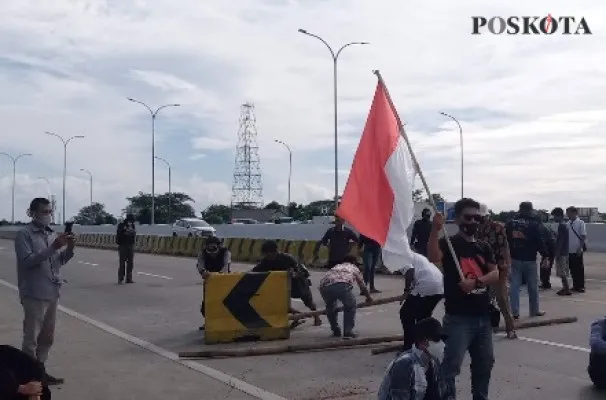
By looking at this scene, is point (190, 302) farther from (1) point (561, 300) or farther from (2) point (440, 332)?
(2) point (440, 332)

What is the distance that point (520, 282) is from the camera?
1252cm

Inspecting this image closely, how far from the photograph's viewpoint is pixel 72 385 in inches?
331

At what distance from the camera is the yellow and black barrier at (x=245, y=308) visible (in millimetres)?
10969

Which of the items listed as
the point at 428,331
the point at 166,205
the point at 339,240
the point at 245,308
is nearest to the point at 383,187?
the point at 428,331

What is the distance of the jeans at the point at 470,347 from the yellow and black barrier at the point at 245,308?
5.18 meters

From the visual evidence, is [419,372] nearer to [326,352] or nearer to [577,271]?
[326,352]

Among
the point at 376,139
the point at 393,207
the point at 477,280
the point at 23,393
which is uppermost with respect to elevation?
Answer: the point at 376,139

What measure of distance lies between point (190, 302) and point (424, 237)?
16.0ft

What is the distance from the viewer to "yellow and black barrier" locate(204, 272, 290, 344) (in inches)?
432

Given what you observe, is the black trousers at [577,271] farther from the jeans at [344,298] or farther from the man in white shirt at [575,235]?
the jeans at [344,298]

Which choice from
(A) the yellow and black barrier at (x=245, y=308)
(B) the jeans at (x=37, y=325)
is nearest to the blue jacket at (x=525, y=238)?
(A) the yellow and black barrier at (x=245, y=308)

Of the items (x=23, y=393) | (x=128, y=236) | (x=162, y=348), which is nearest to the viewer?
(x=23, y=393)

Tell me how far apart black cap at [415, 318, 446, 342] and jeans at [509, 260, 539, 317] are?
7.52 meters

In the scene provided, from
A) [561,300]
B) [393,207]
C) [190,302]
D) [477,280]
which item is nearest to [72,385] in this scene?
[393,207]
